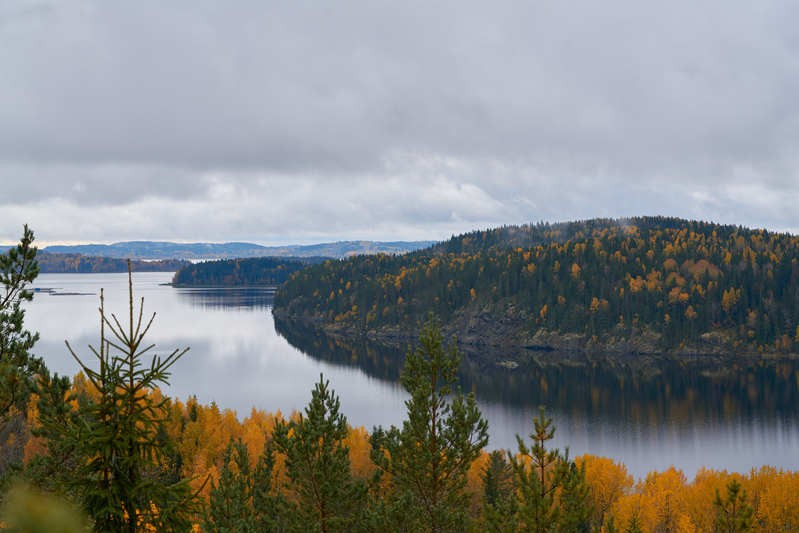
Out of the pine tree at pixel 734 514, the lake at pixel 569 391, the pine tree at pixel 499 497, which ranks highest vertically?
the pine tree at pixel 734 514

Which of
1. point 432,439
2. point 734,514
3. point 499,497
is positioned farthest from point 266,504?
point 734,514

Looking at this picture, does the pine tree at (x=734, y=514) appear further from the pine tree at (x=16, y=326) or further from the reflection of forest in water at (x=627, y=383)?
the reflection of forest in water at (x=627, y=383)

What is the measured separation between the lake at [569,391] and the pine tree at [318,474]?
59824 mm

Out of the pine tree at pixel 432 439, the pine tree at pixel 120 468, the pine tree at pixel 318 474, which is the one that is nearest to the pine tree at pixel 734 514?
the pine tree at pixel 432 439

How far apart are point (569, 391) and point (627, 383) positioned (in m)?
16.2

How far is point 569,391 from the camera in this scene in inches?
4796

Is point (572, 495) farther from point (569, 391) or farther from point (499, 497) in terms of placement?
point (569, 391)

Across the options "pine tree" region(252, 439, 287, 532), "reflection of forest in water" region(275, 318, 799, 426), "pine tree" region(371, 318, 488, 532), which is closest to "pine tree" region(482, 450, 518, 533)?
"pine tree" region(371, 318, 488, 532)

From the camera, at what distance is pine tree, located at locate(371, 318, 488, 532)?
28266 mm

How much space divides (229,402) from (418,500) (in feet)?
296

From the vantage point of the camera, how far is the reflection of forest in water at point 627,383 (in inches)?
4094

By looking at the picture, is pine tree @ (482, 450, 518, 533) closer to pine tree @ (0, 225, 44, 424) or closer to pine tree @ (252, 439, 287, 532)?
pine tree @ (252, 439, 287, 532)

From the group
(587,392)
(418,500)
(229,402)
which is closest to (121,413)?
(418,500)

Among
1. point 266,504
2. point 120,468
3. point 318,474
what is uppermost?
point 120,468
